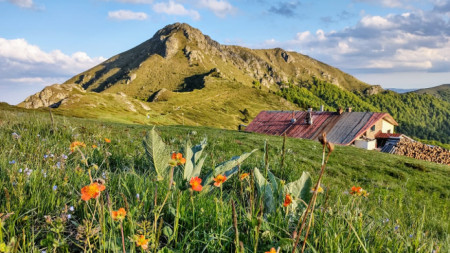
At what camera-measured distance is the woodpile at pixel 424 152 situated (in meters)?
36.8

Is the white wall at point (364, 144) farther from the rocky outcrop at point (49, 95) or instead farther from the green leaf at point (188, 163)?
the rocky outcrop at point (49, 95)

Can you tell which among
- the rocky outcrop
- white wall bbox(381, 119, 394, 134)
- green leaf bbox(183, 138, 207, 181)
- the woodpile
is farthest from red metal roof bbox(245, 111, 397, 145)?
the rocky outcrop

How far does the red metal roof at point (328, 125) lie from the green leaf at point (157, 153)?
4736 centimetres

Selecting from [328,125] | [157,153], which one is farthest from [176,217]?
[328,125]

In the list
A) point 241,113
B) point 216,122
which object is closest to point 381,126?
point 216,122

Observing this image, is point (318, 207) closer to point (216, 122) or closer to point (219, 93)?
point (216, 122)

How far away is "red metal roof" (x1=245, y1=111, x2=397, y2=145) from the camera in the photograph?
51981mm

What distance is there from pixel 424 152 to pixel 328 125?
18565 millimetres

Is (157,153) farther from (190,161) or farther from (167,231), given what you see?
(167,231)

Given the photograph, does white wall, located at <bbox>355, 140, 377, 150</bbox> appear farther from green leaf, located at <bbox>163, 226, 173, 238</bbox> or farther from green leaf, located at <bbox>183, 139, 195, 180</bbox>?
green leaf, located at <bbox>163, 226, 173, 238</bbox>

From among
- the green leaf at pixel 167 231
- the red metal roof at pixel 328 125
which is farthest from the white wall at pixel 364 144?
the green leaf at pixel 167 231

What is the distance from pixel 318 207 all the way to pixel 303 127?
55360 millimetres

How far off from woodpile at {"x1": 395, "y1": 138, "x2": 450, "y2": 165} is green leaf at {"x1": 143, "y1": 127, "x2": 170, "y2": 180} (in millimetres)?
42002

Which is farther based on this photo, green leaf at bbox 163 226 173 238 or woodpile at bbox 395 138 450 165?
woodpile at bbox 395 138 450 165
